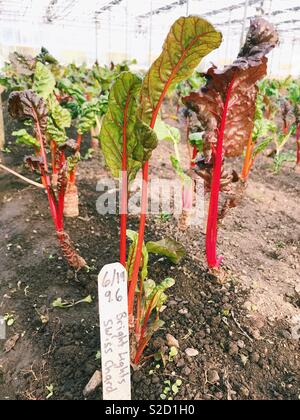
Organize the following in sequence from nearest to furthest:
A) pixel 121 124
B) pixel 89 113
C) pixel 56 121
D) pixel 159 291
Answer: pixel 121 124, pixel 159 291, pixel 56 121, pixel 89 113

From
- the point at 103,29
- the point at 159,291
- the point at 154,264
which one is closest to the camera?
the point at 159,291

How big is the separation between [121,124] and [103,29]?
21033 mm

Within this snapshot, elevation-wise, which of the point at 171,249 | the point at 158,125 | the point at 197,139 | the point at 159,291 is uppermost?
the point at 158,125

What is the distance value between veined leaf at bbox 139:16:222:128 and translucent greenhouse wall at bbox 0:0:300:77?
17.1 meters

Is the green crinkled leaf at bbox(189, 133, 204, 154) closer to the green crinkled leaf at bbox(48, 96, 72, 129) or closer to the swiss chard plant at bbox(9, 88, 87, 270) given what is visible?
the swiss chard plant at bbox(9, 88, 87, 270)

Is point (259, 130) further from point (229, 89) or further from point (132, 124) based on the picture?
point (132, 124)

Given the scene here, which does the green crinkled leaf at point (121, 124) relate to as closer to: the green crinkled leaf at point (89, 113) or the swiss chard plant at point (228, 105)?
the swiss chard plant at point (228, 105)

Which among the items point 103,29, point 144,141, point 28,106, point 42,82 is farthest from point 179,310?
point 103,29

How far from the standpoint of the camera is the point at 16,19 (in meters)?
20.3

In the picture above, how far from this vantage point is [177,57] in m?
1.25

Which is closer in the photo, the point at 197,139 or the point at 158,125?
the point at 158,125

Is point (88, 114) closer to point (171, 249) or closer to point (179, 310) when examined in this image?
point (171, 249)

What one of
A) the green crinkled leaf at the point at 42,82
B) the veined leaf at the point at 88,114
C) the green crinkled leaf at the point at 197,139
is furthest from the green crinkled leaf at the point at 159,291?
A: the green crinkled leaf at the point at 42,82
